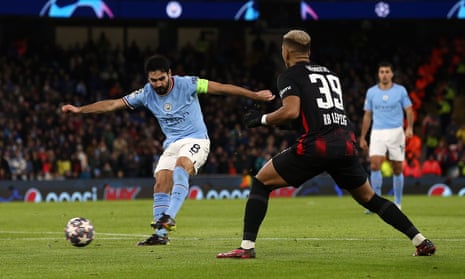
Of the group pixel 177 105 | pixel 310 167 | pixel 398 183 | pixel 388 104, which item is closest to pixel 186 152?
pixel 177 105

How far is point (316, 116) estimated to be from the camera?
984 centimetres

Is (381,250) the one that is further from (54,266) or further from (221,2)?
(221,2)

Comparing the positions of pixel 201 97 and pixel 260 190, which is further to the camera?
pixel 201 97

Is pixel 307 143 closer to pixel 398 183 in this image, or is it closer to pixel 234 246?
pixel 234 246

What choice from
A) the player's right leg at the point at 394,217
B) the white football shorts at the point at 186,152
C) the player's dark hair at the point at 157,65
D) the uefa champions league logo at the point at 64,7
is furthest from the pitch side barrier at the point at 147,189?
the player's right leg at the point at 394,217

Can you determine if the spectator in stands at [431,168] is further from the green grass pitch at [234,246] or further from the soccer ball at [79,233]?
the soccer ball at [79,233]

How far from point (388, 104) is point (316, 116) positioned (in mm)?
9398

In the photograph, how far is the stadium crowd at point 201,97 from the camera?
101 ft

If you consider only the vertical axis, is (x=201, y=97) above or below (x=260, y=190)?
above

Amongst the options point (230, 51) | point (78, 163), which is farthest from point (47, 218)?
point (230, 51)

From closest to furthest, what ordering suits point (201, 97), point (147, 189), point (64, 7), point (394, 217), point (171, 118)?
point (394, 217), point (171, 118), point (147, 189), point (64, 7), point (201, 97)

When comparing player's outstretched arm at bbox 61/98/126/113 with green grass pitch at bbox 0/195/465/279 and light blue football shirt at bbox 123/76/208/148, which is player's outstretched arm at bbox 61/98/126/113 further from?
green grass pitch at bbox 0/195/465/279

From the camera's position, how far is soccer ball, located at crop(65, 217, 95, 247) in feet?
38.5

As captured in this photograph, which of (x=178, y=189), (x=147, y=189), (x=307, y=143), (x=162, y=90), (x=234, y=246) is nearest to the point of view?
(x=307, y=143)
